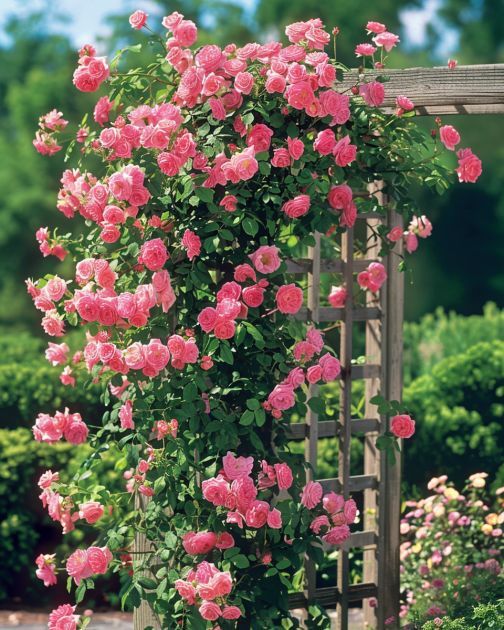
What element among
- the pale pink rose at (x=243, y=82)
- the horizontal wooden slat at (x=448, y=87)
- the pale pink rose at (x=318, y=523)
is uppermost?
the horizontal wooden slat at (x=448, y=87)

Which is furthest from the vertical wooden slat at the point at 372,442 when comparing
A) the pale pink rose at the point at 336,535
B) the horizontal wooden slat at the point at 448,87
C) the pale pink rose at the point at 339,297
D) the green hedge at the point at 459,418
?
the green hedge at the point at 459,418

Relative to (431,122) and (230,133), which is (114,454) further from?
(431,122)

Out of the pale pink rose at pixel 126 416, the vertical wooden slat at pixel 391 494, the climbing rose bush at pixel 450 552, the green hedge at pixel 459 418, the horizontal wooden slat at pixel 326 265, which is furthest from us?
the green hedge at pixel 459 418

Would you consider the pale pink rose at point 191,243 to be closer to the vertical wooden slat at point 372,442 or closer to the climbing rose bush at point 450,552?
the vertical wooden slat at point 372,442

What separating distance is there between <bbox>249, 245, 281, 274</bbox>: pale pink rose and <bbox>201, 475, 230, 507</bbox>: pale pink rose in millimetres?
689

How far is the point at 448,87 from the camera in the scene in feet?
12.3

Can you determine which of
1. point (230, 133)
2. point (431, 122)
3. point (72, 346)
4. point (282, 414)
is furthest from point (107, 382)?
point (431, 122)

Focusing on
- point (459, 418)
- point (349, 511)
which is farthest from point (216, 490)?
point (459, 418)

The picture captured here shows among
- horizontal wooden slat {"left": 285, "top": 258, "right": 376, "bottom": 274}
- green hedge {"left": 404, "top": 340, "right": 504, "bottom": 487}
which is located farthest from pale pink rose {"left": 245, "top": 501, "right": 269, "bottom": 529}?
green hedge {"left": 404, "top": 340, "right": 504, "bottom": 487}

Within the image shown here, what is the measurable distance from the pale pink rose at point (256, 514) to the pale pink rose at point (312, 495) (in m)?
0.27

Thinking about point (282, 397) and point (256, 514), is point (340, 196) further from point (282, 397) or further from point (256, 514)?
point (256, 514)

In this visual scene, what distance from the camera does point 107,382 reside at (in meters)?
3.76

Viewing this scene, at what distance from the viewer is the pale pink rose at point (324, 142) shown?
3473mm

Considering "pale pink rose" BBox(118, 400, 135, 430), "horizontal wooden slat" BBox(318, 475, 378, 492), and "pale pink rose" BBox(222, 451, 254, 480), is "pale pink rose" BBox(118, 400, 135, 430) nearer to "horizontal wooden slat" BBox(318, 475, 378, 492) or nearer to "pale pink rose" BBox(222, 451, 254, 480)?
"pale pink rose" BBox(222, 451, 254, 480)
